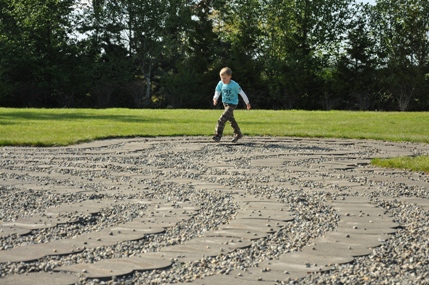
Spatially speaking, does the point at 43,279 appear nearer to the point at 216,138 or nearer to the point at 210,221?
the point at 210,221

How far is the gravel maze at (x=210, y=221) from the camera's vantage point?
3965mm

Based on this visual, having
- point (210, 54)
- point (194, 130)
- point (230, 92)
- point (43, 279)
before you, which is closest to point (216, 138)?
point (230, 92)

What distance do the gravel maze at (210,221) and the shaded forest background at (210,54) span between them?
110 feet

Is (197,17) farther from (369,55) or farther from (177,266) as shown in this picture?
(177,266)

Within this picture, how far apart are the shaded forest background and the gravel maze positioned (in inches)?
1325

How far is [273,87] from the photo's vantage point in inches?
1750

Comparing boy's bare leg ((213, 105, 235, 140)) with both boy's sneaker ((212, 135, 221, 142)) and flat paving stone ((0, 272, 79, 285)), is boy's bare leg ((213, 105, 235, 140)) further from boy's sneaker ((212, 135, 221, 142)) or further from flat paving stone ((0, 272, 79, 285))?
flat paving stone ((0, 272, 79, 285))

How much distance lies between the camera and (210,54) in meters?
47.4

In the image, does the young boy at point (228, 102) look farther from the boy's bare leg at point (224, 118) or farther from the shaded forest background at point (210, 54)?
the shaded forest background at point (210, 54)

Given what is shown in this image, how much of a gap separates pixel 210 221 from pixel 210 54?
1678 inches

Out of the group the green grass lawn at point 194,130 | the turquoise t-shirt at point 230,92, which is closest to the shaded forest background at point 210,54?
the green grass lawn at point 194,130

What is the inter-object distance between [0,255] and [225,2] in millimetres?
48329

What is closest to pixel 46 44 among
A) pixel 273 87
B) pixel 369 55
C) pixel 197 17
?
pixel 197 17

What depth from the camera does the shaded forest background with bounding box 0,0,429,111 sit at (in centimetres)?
4241
